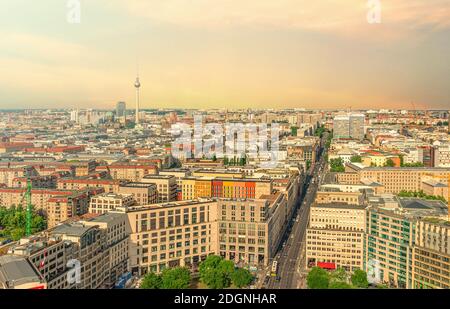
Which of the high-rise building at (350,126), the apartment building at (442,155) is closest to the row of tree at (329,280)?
the apartment building at (442,155)

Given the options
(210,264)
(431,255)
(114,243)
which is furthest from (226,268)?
(431,255)

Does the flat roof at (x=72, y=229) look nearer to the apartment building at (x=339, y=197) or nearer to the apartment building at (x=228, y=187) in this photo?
the apartment building at (x=228, y=187)

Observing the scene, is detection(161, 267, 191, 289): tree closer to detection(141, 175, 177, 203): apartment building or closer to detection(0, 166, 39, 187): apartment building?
detection(141, 175, 177, 203): apartment building

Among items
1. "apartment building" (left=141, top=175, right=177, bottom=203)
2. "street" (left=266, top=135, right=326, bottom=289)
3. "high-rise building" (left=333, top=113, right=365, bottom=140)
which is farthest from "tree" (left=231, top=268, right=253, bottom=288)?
"high-rise building" (left=333, top=113, right=365, bottom=140)

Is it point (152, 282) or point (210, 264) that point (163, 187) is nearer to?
point (210, 264)

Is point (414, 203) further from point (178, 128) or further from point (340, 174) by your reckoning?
point (178, 128)

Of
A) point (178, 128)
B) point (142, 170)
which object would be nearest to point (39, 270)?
point (142, 170)
